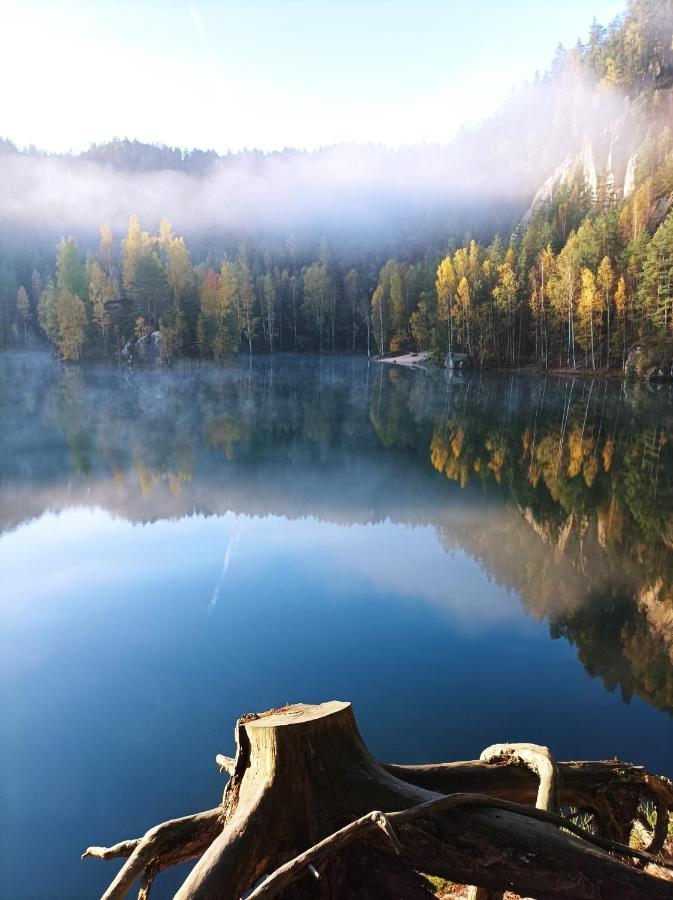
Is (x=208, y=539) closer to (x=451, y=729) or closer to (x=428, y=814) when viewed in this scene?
(x=451, y=729)

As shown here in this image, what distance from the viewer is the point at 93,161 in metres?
191

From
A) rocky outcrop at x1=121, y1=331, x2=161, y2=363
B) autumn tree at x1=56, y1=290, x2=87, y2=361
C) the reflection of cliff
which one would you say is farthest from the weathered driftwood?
autumn tree at x1=56, y1=290, x2=87, y2=361

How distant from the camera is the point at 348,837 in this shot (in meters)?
2.32

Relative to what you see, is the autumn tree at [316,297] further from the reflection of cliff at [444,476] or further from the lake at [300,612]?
the lake at [300,612]

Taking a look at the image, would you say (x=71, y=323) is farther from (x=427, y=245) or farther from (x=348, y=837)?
(x=427, y=245)

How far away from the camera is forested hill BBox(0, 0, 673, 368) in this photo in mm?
64812

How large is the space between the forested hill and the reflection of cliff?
26565mm

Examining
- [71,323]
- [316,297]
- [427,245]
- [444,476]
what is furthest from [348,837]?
[427,245]

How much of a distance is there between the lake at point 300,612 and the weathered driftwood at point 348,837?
11.8ft

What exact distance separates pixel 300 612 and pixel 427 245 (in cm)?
12902

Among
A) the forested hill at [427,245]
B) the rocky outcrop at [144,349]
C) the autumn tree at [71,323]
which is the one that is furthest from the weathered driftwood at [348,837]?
the autumn tree at [71,323]

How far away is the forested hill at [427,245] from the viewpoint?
2552 inches

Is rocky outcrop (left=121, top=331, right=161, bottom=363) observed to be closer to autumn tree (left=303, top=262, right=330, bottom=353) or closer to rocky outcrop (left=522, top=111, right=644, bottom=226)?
autumn tree (left=303, top=262, right=330, bottom=353)

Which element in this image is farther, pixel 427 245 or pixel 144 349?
pixel 427 245
